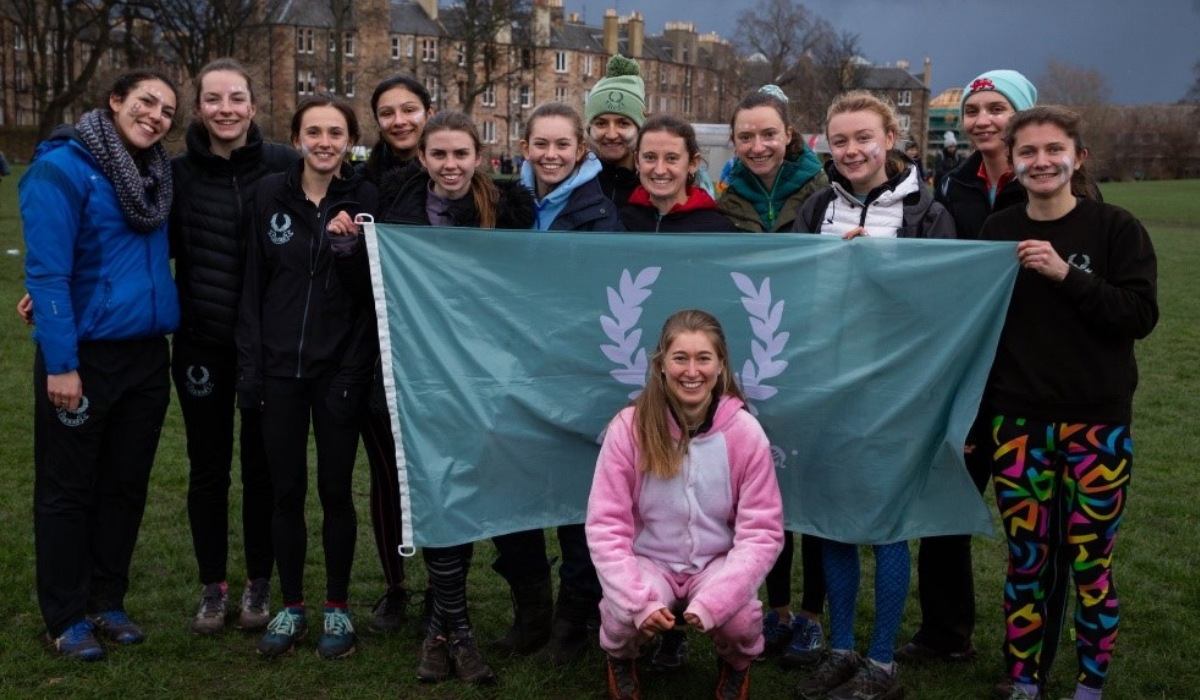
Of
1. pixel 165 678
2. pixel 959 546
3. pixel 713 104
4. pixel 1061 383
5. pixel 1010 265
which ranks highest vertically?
pixel 713 104

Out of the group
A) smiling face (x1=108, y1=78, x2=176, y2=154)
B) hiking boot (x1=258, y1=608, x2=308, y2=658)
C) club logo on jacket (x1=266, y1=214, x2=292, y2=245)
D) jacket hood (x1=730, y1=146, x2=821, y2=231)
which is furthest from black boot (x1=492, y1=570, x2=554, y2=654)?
smiling face (x1=108, y1=78, x2=176, y2=154)

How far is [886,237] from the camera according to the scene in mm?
4586

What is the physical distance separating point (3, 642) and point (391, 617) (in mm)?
1652

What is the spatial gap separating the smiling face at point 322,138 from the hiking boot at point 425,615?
2.00 metres

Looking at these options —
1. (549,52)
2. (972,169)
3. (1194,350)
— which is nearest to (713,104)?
(549,52)

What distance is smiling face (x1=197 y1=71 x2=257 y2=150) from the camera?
4.92 meters

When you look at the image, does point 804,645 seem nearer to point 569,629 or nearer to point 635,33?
point 569,629

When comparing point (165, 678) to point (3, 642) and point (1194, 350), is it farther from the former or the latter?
point (1194, 350)

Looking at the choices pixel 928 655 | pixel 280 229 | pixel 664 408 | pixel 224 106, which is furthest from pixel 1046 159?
pixel 224 106

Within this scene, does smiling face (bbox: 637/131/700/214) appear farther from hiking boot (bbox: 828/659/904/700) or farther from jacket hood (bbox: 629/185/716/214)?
hiking boot (bbox: 828/659/904/700)

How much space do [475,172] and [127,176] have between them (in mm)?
1405

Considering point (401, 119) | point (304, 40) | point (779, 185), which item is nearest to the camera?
point (779, 185)

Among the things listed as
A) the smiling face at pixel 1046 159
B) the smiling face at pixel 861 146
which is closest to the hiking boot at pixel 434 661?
the smiling face at pixel 861 146

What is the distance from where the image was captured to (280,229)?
4.78 metres
